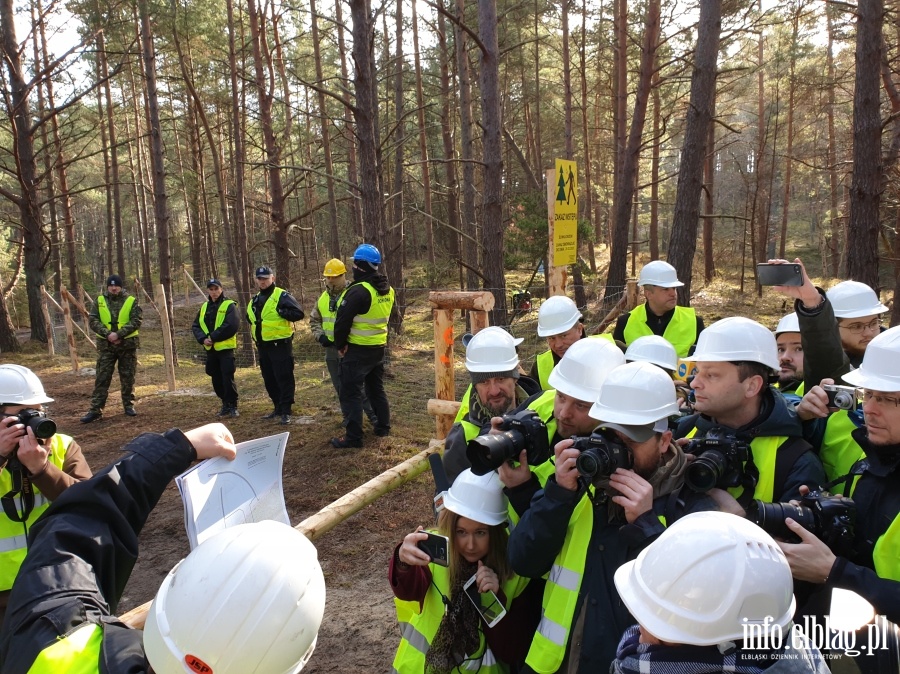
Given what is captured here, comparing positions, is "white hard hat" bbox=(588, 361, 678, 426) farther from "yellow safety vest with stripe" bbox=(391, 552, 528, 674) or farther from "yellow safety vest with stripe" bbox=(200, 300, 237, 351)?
"yellow safety vest with stripe" bbox=(200, 300, 237, 351)

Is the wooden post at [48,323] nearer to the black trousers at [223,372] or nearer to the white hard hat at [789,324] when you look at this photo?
the black trousers at [223,372]

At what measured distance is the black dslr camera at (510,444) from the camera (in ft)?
6.86

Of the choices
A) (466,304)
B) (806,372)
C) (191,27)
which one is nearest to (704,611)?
(806,372)

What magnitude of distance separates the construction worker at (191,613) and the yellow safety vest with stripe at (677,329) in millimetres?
3897

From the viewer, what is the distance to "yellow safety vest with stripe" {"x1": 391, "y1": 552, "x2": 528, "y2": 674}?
2.30 metres

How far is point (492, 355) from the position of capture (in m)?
3.18

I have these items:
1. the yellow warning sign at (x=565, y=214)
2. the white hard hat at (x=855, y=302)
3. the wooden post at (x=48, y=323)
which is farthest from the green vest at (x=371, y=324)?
the wooden post at (x=48, y=323)

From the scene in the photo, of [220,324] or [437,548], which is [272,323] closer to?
[220,324]

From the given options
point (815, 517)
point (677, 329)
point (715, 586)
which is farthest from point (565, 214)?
point (715, 586)

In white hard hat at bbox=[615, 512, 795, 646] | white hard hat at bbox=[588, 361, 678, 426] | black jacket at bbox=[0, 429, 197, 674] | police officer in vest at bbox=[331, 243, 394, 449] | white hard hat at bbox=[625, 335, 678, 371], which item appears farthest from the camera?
police officer in vest at bbox=[331, 243, 394, 449]

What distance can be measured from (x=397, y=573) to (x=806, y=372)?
6.82 ft

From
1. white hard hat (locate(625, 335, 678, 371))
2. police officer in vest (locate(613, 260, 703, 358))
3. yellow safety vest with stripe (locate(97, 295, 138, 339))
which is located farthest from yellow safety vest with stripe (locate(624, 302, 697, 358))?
yellow safety vest with stripe (locate(97, 295, 138, 339))

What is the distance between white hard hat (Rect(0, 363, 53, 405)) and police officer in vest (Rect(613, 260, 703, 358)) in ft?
13.5

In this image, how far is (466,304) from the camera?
5227mm
